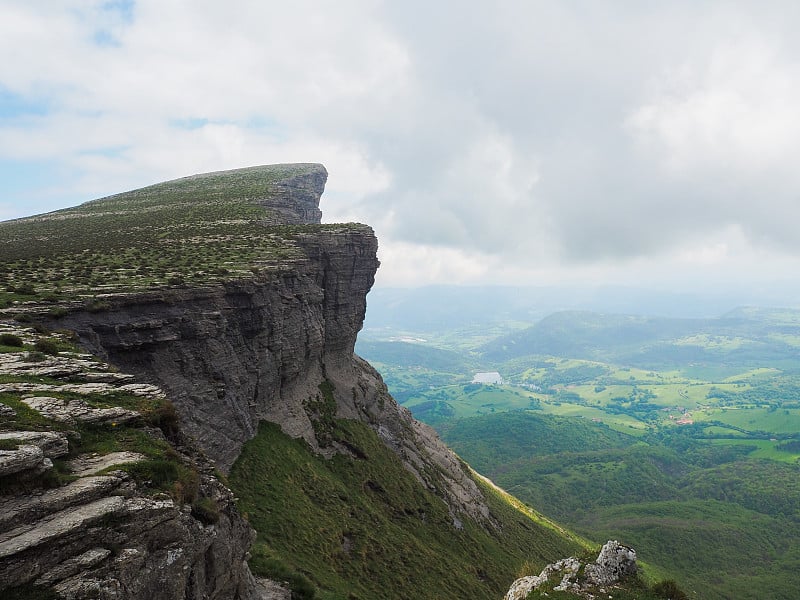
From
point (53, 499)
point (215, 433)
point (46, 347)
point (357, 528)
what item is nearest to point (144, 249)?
point (215, 433)

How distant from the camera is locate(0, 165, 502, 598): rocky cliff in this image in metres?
14.7

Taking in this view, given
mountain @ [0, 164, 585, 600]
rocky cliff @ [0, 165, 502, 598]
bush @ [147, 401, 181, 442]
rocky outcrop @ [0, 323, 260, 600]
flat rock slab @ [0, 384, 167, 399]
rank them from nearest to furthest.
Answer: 1. rocky outcrop @ [0, 323, 260, 600]
2. rocky cliff @ [0, 165, 502, 598]
3. mountain @ [0, 164, 585, 600]
4. flat rock slab @ [0, 384, 167, 399]
5. bush @ [147, 401, 181, 442]

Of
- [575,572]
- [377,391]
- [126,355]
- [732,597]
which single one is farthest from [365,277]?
[732,597]

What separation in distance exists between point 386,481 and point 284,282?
29.4 meters

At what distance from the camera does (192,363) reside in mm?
40906

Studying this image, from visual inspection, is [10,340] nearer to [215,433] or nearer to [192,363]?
[192,363]

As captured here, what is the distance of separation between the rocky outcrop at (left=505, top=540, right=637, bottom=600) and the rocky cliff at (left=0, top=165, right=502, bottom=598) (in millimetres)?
17728

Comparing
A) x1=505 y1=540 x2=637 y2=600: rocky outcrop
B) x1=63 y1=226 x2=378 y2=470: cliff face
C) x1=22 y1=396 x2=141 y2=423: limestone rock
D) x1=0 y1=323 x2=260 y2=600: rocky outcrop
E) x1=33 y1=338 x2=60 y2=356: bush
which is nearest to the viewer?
x1=0 y1=323 x2=260 y2=600: rocky outcrop

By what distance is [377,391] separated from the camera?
7781cm

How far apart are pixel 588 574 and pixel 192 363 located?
1414 inches

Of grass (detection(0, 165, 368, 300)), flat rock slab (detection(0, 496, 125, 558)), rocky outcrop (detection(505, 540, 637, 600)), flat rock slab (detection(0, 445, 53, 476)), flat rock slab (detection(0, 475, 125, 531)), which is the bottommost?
rocky outcrop (detection(505, 540, 637, 600))

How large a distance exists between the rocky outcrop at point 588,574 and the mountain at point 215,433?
47.3ft

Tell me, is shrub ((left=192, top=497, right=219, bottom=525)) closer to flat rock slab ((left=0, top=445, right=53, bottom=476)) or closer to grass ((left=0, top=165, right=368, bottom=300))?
flat rock slab ((left=0, top=445, right=53, bottom=476))

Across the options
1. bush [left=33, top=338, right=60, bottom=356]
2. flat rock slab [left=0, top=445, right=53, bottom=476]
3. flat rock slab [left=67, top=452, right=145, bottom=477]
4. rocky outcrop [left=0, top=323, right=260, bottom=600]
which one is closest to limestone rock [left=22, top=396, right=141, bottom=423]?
Answer: rocky outcrop [left=0, top=323, right=260, bottom=600]
